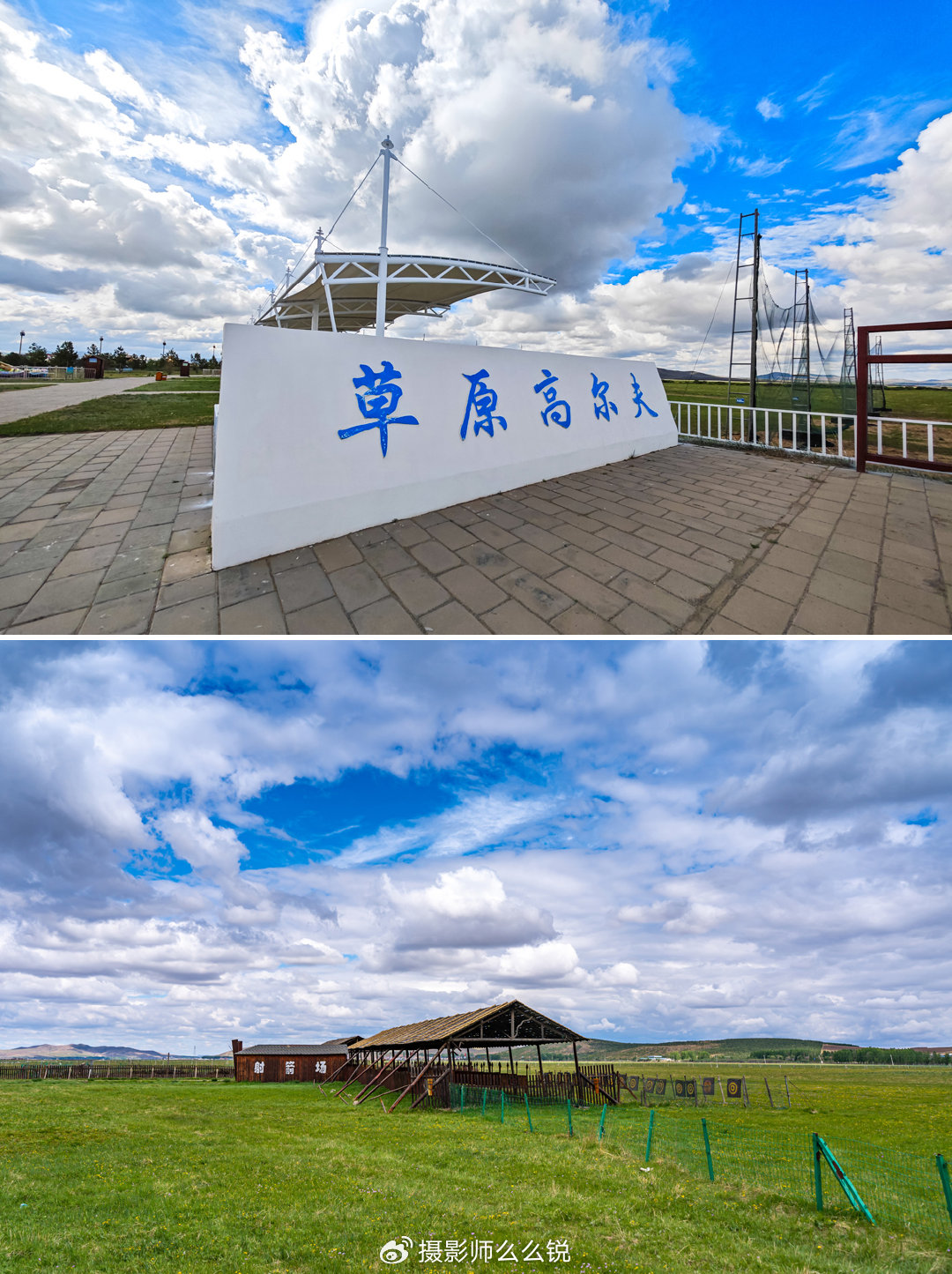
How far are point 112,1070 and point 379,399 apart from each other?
78.0ft

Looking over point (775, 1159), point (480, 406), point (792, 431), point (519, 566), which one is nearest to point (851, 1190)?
point (775, 1159)

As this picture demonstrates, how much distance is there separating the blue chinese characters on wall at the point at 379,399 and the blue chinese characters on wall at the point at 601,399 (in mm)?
4283

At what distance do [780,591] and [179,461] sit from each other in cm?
832

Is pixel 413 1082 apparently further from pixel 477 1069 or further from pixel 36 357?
pixel 36 357

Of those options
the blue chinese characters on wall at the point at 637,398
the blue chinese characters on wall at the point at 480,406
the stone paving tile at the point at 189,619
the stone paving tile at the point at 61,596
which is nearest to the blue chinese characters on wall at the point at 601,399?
the blue chinese characters on wall at the point at 637,398

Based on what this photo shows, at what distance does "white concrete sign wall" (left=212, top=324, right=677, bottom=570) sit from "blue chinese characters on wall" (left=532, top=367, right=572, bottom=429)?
0.9 inches

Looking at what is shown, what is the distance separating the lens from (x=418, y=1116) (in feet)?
29.0

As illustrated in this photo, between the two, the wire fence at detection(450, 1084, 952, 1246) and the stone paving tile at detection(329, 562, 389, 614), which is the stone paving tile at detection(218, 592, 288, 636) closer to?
the stone paving tile at detection(329, 562, 389, 614)

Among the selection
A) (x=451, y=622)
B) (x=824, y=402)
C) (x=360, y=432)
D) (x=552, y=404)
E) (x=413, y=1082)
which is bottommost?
(x=413, y=1082)

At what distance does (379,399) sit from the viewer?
575 centimetres

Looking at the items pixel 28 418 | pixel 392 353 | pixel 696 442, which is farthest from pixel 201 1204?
pixel 28 418

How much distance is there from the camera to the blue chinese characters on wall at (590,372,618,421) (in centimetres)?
921

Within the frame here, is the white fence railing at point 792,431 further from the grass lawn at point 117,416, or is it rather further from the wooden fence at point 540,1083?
the wooden fence at point 540,1083

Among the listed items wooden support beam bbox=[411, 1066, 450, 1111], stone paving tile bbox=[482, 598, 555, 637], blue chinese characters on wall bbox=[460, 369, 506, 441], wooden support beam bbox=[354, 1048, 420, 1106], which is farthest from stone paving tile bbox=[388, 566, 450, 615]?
wooden support beam bbox=[354, 1048, 420, 1106]
